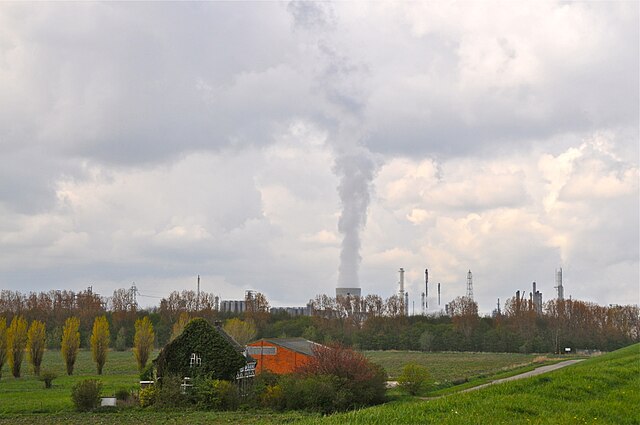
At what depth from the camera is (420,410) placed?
1908cm

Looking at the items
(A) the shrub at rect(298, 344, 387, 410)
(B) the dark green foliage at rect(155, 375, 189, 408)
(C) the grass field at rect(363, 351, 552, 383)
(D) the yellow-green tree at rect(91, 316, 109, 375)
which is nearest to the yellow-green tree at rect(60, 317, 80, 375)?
(D) the yellow-green tree at rect(91, 316, 109, 375)

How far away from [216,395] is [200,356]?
11.0 ft

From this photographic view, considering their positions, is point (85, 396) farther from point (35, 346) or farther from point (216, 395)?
point (35, 346)

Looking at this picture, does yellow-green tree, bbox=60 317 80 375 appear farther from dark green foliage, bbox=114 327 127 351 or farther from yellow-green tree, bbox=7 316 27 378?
dark green foliage, bbox=114 327 127 351

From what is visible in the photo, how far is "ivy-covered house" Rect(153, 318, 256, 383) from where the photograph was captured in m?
46.4

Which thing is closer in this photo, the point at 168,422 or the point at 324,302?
the point at 168,422

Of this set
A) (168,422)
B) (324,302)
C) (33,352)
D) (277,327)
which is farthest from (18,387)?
(324,302)

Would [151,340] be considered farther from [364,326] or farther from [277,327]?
[364,326]

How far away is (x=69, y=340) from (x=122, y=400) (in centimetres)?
2875

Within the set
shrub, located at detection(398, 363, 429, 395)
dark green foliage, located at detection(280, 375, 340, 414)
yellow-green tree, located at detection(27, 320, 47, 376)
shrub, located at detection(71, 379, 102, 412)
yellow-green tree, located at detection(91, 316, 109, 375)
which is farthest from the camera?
yellow-green tree, located at detection(91, 316, 109, 375)

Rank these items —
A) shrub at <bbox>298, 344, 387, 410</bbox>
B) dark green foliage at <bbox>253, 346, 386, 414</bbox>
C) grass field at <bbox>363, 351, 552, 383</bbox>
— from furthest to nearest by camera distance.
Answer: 1. grass field at <bbox>363, 351, 552, 383</bbox>
2. shrub at <bbox>298, 344, 387, 410</bbox>
3. dark green foliage at <bbox>253, 346, 386, 414</bbox>

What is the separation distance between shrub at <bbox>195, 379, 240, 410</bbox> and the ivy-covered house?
141cm

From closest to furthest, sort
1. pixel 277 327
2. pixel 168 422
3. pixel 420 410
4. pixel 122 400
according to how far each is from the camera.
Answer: pixel 420 410 < pixel 168 422 < pixel 122 400 < pixel 277 327

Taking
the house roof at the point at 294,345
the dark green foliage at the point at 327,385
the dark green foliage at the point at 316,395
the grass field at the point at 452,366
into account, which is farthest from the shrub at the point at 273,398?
the grass field at the point at 452,366
